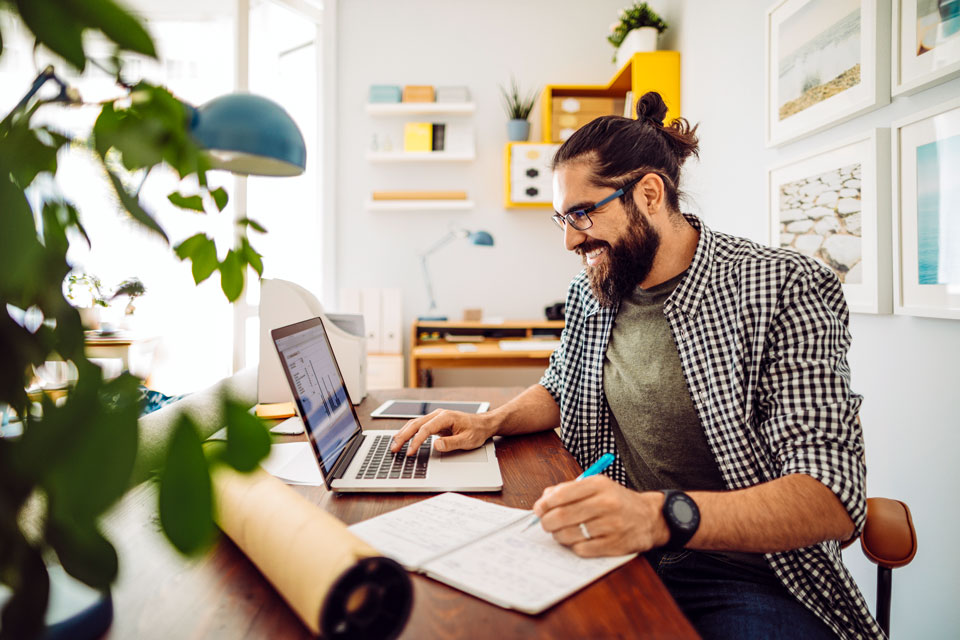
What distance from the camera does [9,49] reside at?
280 mm

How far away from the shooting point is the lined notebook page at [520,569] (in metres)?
0.60

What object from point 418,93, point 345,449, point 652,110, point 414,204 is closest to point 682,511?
point 345,449

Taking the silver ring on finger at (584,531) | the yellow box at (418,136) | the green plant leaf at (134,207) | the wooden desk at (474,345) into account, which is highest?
the yellow box at (418,136)

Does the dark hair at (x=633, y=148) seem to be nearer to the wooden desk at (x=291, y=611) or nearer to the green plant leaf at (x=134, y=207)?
the wooden desk at (x=291, y=611)

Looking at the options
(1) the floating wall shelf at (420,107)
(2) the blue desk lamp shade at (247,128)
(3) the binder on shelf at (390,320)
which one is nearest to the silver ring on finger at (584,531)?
(2) the blue desk lamp shade at (247,128)

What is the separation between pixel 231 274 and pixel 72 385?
0.14 meters

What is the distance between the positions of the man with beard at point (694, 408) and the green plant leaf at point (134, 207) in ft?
1.87

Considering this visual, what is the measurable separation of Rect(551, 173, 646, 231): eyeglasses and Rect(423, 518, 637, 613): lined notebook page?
813 millimetres

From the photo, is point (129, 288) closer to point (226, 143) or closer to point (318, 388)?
point (318, 388)

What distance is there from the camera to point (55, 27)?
0.24m

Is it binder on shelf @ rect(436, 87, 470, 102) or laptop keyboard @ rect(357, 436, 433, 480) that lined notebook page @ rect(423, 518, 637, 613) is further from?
binder on shelf @ rect(436, 87, 470, 102)

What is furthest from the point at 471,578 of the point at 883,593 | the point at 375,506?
the point at 883,593

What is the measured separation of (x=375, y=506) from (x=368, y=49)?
3.68 metres

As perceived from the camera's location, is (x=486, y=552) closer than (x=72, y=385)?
No
